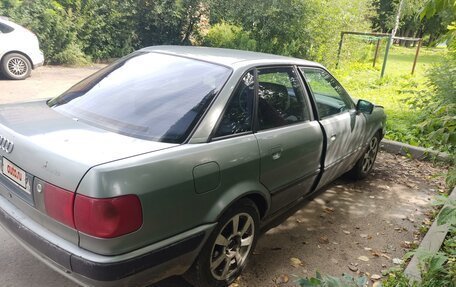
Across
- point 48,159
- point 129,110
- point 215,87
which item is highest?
point 215,87

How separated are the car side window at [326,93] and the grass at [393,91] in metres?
1.98

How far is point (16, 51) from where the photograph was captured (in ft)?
31.3

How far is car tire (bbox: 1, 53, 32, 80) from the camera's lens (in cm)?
943

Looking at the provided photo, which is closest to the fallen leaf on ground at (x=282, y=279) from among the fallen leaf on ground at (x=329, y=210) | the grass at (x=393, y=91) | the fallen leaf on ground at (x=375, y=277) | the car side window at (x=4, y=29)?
the fallen leaf on ground at (x=375, y=277)

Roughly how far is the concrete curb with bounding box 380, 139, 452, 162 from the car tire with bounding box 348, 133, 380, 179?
121cm

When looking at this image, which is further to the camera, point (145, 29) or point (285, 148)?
point (145, 29)

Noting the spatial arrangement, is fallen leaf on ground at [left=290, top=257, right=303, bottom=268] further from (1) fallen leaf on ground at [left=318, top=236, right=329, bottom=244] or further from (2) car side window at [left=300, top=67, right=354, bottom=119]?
(2) car side window at [left=300, top=67, right=354, bottom=119]

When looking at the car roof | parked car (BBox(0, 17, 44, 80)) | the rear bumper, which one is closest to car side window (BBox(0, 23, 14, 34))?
parked car (BBox(0, 17, 44, 80))

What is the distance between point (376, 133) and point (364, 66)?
1057 centimetres

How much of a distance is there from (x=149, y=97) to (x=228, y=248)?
1.22m

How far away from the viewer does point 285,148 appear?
3.04 m

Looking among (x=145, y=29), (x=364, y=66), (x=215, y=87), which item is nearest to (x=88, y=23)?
(x=145, y=29)

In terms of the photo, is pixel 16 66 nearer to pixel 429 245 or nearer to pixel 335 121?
pixel 335 121

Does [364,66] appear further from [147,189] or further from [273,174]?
[147,189]
